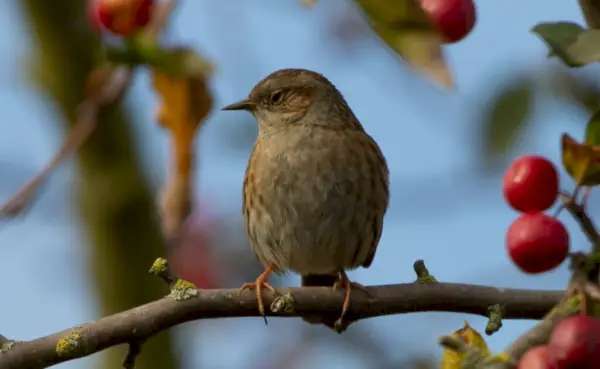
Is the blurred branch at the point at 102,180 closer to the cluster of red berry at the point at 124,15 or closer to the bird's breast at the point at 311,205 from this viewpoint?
the bird's breast at the point at 311,205

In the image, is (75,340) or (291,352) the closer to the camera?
(75,340)

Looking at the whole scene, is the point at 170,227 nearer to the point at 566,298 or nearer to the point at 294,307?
the point at 294,307

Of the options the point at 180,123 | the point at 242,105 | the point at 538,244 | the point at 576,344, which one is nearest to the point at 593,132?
the point at 538,244

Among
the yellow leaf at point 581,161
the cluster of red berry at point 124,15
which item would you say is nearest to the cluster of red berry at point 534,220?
the yellow leaf at point 581,161

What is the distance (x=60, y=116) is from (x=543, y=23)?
218 inches

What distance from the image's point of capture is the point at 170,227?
3.38 meters

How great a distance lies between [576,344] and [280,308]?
1114mm

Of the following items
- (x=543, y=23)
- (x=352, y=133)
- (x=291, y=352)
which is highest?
(x=543, y=23)

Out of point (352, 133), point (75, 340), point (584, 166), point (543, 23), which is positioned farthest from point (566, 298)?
point (352, 133)

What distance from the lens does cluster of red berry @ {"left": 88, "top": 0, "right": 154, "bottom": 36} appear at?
3262mm

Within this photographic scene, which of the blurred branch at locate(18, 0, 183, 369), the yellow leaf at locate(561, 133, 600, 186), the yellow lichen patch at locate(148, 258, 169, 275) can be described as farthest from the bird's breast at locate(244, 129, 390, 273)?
the blurred branch at locate(18, 0, 183, 369)

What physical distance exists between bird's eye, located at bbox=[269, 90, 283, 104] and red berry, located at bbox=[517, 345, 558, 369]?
320 cm

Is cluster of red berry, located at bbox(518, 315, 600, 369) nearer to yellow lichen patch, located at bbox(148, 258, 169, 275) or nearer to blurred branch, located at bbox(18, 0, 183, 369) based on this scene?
yellow lichen patch, located at bbox(148, 258, 169, 275)

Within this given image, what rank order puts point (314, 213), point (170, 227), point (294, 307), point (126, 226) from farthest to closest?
1. point (126, 226)
2. point (314, 213)
3. point (170, 227)
4. point (294, 307)
